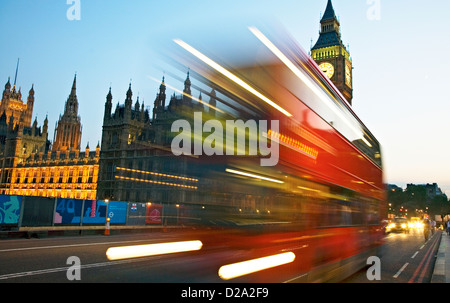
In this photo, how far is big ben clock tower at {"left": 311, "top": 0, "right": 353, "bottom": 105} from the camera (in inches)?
3903

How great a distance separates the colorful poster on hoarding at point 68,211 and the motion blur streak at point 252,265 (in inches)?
656

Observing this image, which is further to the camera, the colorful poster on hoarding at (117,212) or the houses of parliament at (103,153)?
the houses of parliament at (103,153)

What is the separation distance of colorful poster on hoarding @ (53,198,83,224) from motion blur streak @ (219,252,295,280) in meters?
16.7

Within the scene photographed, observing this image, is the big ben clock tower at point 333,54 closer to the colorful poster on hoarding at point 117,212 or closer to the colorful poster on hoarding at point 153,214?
the colorful poster on hoarding at point 153,214

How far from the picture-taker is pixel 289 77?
5641 mm

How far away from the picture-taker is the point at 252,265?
4.98 metres

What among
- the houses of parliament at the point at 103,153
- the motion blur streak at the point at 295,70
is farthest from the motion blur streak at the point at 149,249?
the houses of parliament at the point at 103,153

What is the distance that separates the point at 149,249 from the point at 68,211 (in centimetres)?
1717

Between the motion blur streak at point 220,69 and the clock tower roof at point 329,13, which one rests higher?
the clock tower roof at point 329,13

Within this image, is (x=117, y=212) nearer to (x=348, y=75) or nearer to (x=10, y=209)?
(x=10, y=209)

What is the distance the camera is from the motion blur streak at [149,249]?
3884 mm

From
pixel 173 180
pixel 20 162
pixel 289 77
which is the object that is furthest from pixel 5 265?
pixel 20 162

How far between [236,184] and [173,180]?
5.59 feet
